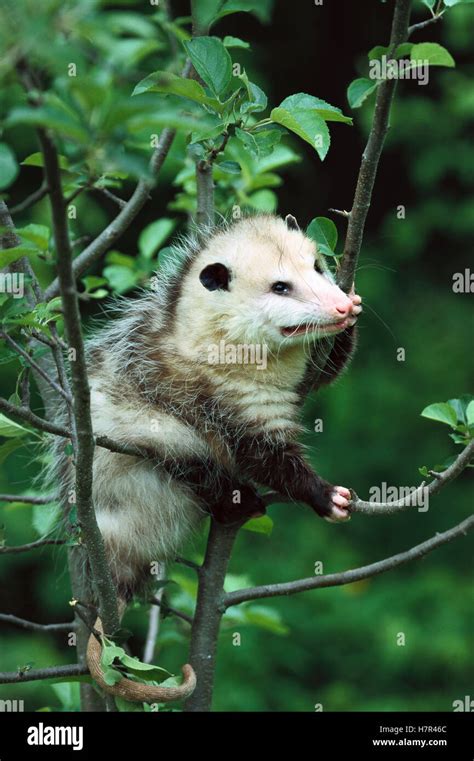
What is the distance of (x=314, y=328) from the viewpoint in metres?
2.31

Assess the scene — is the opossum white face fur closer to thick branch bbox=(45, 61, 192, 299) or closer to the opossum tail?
thick branch bbox=(45, 61, 192, 299)

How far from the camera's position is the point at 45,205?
4234 millimetres

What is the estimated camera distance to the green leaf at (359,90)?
5.94ft

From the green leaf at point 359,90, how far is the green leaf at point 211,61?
0.90ft

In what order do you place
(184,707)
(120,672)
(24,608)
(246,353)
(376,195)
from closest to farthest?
(120,672)
(184,707)
(246,353)
(24,608)
(376,195)

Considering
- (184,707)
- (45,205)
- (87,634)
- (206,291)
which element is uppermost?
(45,205)

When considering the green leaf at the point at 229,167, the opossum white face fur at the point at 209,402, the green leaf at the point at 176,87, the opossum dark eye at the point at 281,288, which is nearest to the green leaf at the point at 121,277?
the opossum white face fur at the point at 209,402

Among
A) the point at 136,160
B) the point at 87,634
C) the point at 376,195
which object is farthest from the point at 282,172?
the point at 136,160

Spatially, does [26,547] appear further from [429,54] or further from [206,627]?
[429,54]

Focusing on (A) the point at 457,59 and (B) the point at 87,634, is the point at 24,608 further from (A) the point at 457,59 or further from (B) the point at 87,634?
(A) the point at 457,59

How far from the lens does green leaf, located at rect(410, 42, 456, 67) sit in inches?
67.4

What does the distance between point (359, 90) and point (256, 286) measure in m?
0.70

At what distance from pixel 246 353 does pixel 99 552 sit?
782 mm

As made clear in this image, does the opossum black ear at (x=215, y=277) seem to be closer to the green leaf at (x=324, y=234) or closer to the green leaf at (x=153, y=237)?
the green leaf at (x=324, y=234)
